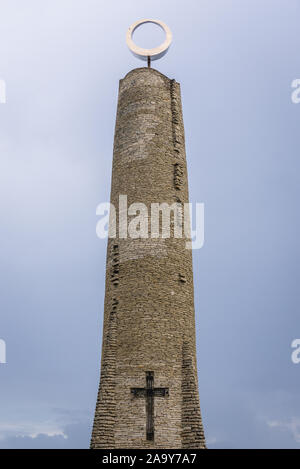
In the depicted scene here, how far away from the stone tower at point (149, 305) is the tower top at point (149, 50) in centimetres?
164

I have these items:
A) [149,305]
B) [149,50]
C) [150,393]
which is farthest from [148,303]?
[149,50]

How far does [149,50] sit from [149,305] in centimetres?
1270

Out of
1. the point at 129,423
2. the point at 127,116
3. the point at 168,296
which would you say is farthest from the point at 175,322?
the point at 127,116

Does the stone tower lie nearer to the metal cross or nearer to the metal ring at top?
the metal cross

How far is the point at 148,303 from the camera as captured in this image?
19828mm

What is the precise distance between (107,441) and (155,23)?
61.5 feet

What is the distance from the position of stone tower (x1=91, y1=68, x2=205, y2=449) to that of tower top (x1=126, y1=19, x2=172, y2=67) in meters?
1.64

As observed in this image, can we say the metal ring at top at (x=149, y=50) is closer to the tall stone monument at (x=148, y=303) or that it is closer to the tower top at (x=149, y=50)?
the tower top at (x=149, y=50)

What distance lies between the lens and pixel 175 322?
19.9 m

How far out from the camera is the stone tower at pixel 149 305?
1845cm

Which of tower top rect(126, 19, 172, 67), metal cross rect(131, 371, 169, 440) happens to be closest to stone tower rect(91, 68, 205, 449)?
metal cross rect(131, 371, 169, 440)
